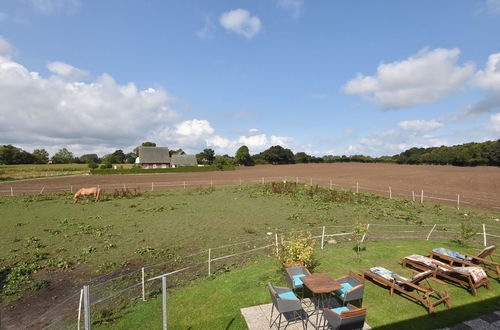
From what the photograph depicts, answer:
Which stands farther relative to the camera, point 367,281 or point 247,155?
point 247,155

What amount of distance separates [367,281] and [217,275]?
16.1ft

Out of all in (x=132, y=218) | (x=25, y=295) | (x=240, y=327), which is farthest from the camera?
(x=132, y=218)

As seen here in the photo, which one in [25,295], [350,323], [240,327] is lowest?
[25,295]

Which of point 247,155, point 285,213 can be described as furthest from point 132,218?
point 247,155

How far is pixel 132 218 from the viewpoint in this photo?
1759 centimetres

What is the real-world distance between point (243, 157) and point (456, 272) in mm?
86501

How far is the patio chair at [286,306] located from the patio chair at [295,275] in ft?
1.39

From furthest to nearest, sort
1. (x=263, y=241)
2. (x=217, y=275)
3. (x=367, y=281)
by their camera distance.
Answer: (x=263, y=241)
(x=217, y=275)
(x=367, y=281)

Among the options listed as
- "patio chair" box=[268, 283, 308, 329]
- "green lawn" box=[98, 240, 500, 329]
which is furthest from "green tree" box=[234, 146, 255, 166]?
"patio chair" box=[268, 283, 308, 329]

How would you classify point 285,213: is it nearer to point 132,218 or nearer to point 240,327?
point 132,218

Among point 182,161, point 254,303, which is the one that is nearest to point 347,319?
point 254,303

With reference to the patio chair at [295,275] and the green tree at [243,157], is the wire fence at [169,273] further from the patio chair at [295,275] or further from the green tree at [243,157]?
the green tree at [243,157]

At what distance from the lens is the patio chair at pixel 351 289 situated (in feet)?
18.1

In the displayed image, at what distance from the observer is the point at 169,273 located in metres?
7.27
